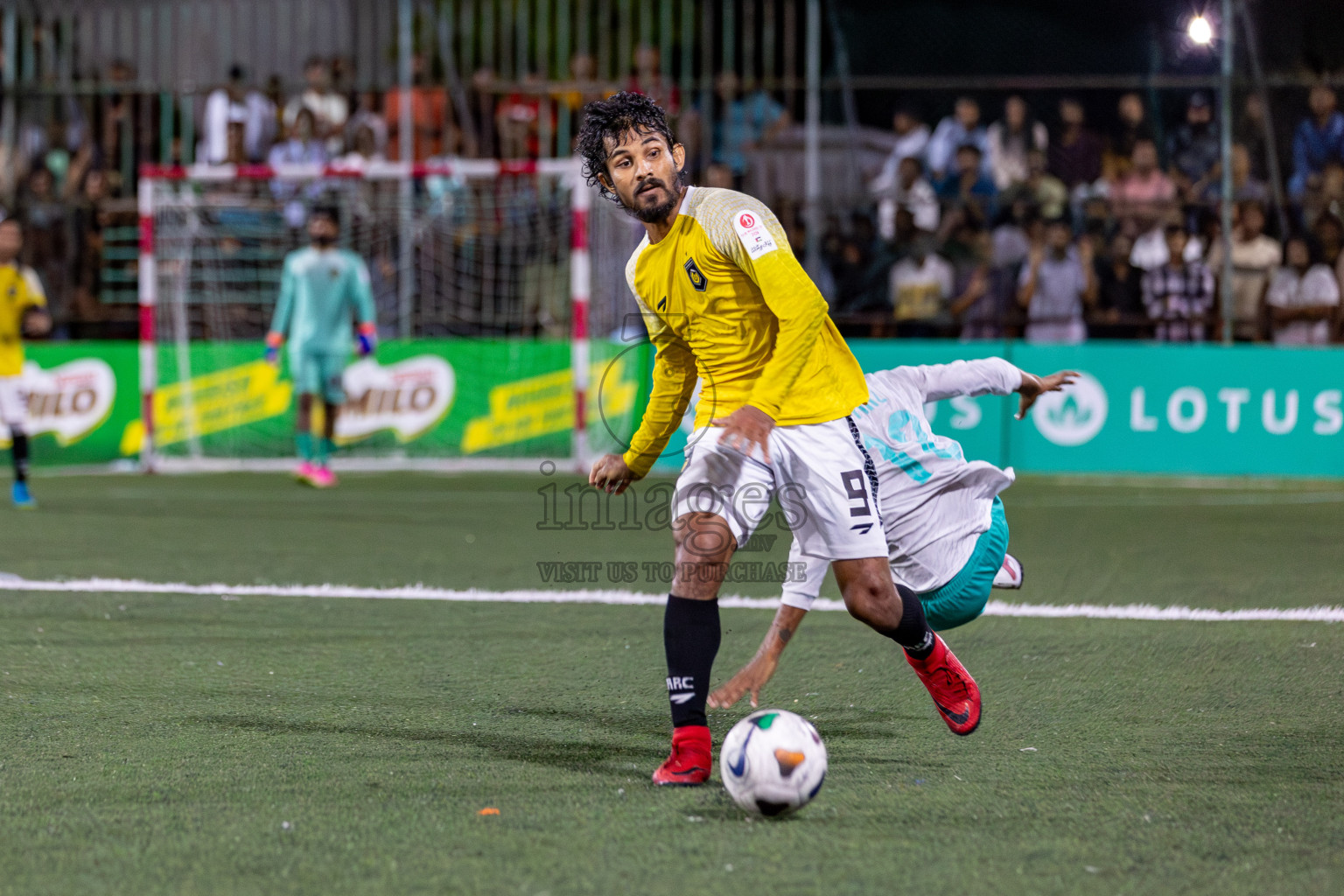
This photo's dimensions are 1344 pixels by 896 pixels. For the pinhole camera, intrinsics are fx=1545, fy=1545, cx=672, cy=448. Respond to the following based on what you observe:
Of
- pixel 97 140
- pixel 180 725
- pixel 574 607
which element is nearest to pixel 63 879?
pixel 180 725

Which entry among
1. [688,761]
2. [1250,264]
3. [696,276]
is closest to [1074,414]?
[1250,264]

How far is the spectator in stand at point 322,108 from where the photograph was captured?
49.8ft

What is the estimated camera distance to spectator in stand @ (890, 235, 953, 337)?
13633 mm

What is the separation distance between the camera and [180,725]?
4641 millimetres

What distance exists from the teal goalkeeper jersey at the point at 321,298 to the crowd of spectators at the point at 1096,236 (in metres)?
3.87

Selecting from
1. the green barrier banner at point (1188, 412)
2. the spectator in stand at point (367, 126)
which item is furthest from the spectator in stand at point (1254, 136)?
the spectator in stand at point (367, 126)

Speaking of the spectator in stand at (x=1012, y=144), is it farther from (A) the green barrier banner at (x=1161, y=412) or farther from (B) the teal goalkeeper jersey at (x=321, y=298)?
(B) the teal goalkeeper jersey at (x=321, y=298)

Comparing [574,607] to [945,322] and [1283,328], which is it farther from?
[1283,328]

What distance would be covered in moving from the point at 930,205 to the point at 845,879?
11131 millimetres

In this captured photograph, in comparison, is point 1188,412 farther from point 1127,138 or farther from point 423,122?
point 423,122

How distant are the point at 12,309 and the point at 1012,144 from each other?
27.8ft

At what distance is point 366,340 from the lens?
1217cm

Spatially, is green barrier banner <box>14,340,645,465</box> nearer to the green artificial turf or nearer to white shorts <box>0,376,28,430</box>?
white shorts <box>0,376,28,430</box>

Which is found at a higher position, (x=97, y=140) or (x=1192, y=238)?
(x=97, y=140)
